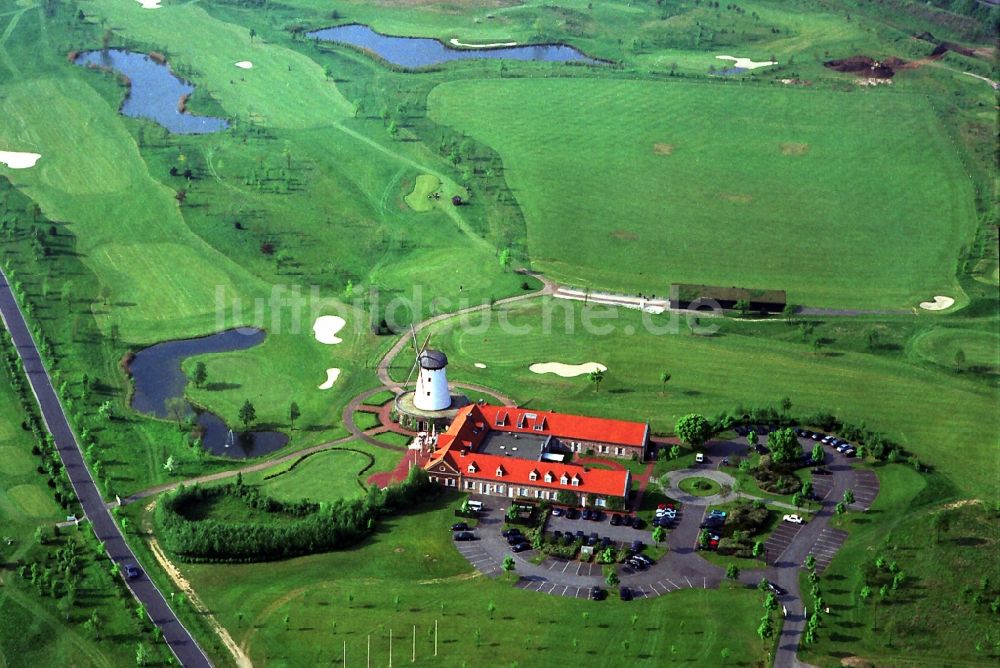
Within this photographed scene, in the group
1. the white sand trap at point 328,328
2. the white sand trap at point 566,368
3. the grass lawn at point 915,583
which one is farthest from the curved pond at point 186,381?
the grass lawn at point 915,583

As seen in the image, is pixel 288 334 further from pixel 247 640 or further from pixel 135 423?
pixel 247 640

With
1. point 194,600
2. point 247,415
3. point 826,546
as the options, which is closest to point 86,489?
point 247,415

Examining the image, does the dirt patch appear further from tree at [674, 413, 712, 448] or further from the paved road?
tree at [674, 413, 712, 448]

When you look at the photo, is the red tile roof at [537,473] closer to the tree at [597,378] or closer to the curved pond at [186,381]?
the tree at [597,378]

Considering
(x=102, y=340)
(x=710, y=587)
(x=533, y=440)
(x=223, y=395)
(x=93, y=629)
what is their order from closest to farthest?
(x=93, y=629) → (x=710, y=587) → (x=533, y=440) → (x=223, y=395) → (x=102, y=340)

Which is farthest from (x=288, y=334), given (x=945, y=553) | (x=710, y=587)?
(x=945, y=553)

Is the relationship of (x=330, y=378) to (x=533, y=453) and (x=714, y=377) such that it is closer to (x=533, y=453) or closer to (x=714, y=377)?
(x=533, y=453)
